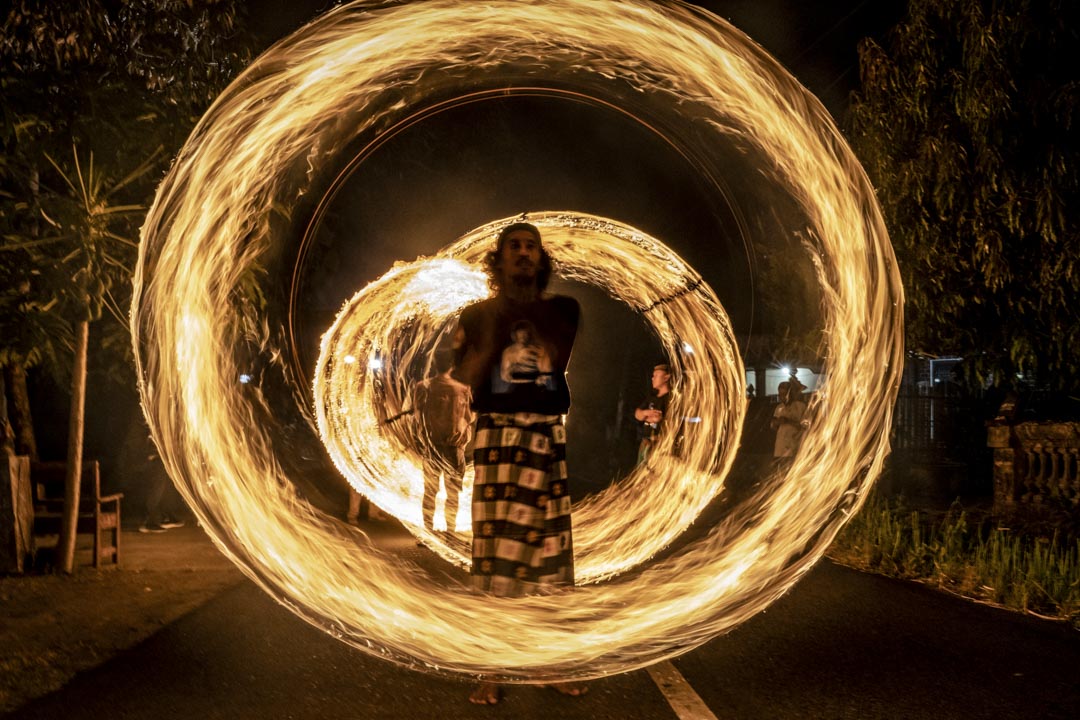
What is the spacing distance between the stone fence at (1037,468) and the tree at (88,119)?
9225mm

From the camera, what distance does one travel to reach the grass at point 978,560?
7633 mm

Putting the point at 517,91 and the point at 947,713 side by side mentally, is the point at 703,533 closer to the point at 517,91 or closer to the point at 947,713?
the point at 517,91

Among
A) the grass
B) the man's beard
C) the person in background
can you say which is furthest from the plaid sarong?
the grass

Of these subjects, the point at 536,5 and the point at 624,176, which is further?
the point at 624,176

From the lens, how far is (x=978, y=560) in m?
8.51

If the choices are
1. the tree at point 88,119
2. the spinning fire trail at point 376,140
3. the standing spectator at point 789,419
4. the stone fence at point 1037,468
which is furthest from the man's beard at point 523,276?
the standing spectator at point 789,419

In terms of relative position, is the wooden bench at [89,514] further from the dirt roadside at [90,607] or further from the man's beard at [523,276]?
the man's beard at [523,276]

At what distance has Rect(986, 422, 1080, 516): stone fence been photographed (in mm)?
11836

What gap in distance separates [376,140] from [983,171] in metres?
5.06

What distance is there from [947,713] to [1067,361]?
20.6 ft

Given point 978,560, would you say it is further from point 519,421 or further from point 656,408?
point 519,421

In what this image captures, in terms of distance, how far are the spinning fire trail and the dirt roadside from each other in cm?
84

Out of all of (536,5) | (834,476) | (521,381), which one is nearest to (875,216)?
(834,476)

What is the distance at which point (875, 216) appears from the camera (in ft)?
23.1
